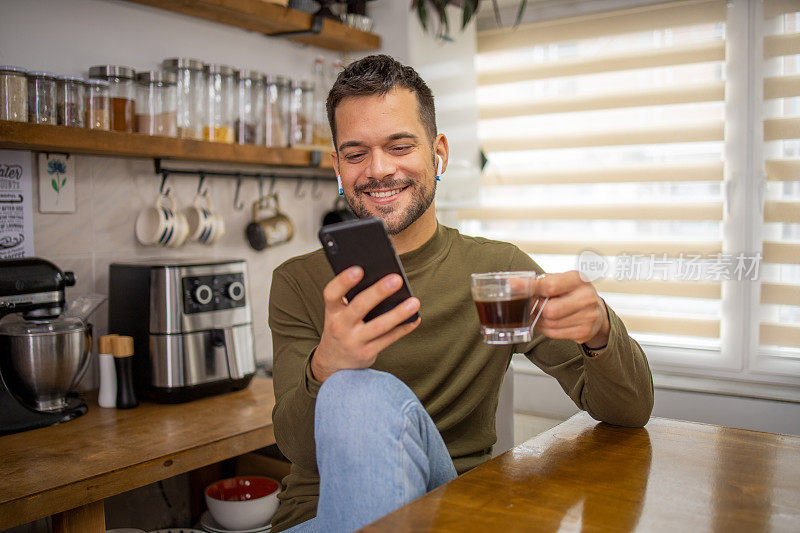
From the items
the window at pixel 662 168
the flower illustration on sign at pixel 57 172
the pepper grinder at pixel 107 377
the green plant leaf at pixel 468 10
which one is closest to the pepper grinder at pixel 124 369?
the pepper grinder at pixel 107 377

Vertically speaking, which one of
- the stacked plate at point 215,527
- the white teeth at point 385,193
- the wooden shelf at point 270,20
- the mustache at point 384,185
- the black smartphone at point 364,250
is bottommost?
the stacked plate at point 215,527

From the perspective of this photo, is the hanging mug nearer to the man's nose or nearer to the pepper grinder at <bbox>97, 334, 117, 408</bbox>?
the pepper grinder at <bbox>97, 334, 117, 408</bbox>

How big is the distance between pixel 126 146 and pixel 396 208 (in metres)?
0.87

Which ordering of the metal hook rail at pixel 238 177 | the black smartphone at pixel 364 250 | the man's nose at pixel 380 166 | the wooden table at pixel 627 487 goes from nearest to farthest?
1. the wooden table at pixel 627 487
2. the black smartphone at pixel 364 250
3. the man's nose at pixel 380 166
4. the metal hook rail at pixel 238 177

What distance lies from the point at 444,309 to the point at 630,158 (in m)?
1.43

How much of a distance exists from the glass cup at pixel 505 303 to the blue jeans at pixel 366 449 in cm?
18

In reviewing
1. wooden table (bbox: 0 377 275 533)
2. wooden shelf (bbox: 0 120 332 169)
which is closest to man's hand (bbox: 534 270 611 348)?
wooden table (bbox: 0 377 275 533)

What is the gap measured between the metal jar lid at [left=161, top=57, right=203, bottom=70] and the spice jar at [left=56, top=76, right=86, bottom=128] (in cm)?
29

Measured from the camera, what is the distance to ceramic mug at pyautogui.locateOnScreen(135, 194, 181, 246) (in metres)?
2.03

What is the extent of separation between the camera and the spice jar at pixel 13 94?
161cm

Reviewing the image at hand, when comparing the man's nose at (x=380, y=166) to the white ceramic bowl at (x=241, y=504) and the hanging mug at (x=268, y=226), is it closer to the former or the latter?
the white ceramic bowl at (x=241, y=504)

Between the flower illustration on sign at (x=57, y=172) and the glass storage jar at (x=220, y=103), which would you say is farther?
the glass storage jar at (x=220, y=103)

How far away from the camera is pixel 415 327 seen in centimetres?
101

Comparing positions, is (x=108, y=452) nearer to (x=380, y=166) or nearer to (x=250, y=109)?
(x=380, y=166)
